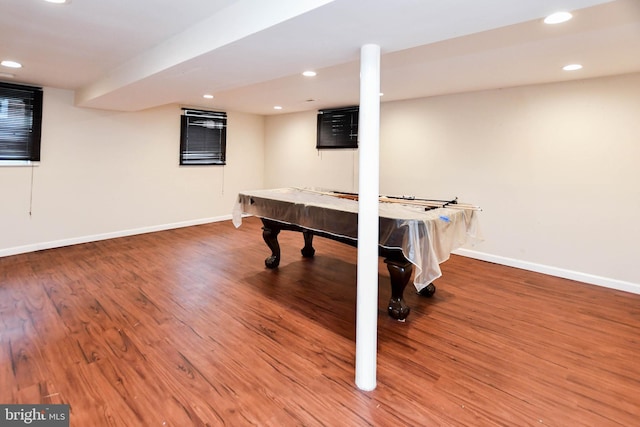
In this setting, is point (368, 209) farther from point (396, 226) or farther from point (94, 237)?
point (94, 237)

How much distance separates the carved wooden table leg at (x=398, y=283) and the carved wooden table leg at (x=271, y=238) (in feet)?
5.01

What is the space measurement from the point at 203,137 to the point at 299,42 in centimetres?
482

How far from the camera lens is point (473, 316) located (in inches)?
113

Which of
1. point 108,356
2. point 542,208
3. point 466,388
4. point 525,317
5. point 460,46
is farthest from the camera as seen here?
point 542,208

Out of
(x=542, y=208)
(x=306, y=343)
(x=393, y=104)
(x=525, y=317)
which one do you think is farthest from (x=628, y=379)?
(x=393, y=104)

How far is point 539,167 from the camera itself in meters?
3.99

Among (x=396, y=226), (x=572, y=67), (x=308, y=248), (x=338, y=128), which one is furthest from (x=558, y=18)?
(x=338, y=128)

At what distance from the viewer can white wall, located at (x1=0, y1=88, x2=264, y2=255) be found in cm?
445

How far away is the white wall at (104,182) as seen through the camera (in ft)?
14.6

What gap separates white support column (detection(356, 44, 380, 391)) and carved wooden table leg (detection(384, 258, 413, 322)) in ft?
2.96

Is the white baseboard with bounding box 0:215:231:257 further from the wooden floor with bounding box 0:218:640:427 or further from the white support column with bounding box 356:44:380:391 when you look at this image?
the white support column with bounding box 356:44:380:391

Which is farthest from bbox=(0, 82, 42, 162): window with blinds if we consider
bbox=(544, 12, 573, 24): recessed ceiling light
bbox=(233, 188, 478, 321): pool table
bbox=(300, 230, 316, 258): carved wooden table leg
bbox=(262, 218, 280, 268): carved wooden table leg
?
bbox=(544, 12, 573, 24): recessed ceiling light

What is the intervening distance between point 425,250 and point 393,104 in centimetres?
340

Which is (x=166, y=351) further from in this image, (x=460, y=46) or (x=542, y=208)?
(x=542, y=208)
